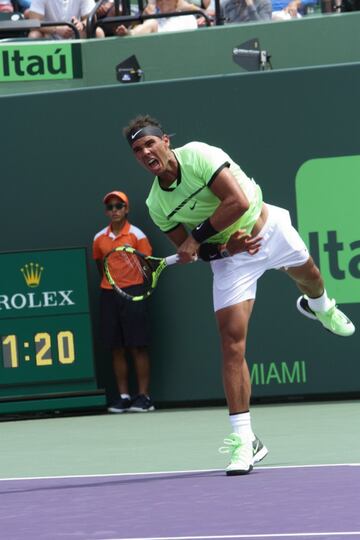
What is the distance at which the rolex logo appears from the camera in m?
10.6

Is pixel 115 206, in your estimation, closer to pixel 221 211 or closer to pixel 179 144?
pixel 179 144

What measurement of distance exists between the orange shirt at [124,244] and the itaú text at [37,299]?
347mm

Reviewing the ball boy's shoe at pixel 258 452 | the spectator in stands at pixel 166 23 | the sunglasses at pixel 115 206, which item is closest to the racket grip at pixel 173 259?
the ball boy's shoe at pixel 258 452

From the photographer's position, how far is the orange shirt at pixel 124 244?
10414 millimetres

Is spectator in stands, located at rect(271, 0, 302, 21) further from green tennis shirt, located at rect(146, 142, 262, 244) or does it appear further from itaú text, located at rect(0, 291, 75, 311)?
green tennis shirt, located at rect(146, 142, 262, 244)

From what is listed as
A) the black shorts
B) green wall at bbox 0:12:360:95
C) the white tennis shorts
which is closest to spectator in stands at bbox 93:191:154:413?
the black shorts

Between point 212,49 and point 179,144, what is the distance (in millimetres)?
1438

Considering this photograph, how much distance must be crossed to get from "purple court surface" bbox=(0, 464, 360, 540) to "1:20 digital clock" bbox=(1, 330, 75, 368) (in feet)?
11.7

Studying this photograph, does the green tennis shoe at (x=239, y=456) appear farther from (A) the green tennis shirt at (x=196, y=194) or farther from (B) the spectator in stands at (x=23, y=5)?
(B) the spectator in stands at (x=23, y=5)

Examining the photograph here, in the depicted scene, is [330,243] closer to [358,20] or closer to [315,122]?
[315,122]

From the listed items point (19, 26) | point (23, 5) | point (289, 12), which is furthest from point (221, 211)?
point (23, 5)

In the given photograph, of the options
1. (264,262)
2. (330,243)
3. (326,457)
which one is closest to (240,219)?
(264,262)

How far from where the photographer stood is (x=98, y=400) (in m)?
10.5

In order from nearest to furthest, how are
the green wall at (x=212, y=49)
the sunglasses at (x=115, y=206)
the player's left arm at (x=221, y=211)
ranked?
the player's left arm at (x=221, y=211) → the sunglasses at (x=115, y=206) → the green wall at (x=212, y=49)
